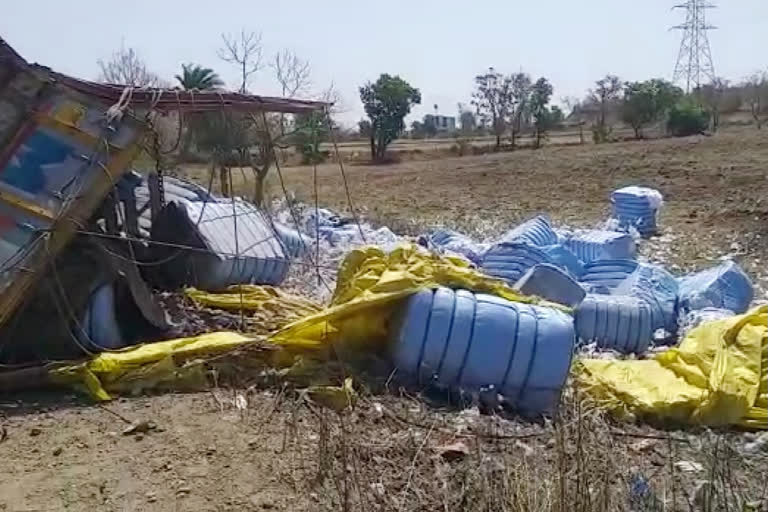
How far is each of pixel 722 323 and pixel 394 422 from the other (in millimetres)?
2114

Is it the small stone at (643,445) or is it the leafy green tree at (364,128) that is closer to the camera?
the small stone at (643,445)

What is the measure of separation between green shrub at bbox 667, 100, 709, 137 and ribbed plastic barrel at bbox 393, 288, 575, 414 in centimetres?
2624

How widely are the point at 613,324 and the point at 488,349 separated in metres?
1.86

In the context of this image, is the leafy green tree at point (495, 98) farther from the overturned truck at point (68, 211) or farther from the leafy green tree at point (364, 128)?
the overturned truck at point (68, 211)

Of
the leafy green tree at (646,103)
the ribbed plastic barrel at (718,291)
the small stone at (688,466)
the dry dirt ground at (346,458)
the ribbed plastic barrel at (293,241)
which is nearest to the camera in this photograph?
the dry dirt ground at (346,458)

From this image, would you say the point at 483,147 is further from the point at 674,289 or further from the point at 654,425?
the point at 654,425

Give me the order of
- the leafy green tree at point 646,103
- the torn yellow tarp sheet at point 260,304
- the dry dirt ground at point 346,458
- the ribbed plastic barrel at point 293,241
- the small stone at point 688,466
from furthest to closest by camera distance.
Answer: the leafy green tree at point 646,103 < the ribbed plastic barrel at point 293,241 < the torn yellow tarp sheet at point 260,304 < the small stone at point 688,466 < the dry dirt ground at point 346,458

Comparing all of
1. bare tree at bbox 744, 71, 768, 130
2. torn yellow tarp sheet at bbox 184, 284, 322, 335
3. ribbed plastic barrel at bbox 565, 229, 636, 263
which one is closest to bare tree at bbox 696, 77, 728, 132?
bare tree at bbox 744, 71, 768, 130

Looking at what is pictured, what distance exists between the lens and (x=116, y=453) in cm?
355

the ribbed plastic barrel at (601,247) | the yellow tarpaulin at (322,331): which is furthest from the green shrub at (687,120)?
the yellow tarpaulin at (322,331)

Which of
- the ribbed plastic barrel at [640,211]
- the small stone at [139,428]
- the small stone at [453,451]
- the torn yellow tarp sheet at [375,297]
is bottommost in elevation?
the ribbed plastic barrel at [640,211]

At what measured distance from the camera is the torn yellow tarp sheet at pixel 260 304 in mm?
5184

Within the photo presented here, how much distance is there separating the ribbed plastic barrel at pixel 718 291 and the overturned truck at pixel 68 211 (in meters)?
3.54

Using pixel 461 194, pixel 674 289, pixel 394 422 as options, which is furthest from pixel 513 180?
pixel 394 422
